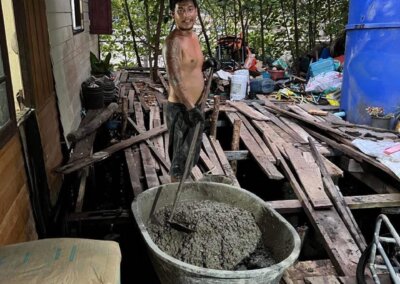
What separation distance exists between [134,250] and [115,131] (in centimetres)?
276

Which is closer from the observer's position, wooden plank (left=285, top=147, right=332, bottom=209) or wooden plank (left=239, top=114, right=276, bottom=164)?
wooden plank (left=285, top=147, right=332, bottom=209)

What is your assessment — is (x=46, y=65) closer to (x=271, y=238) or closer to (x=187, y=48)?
(x=187, y=48)

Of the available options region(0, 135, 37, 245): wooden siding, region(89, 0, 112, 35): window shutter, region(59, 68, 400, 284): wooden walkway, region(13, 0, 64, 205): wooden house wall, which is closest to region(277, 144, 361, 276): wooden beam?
region(59, 68, 400, 284): wooden walkway

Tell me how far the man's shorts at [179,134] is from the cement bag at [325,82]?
16.4 feet

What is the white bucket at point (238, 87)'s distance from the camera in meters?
7.58

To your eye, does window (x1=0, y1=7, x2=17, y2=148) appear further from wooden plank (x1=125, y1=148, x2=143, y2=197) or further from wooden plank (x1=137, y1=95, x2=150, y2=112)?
wooden plank (x1=137, y1=95, x2=150, y2=112)

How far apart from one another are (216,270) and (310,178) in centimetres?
209

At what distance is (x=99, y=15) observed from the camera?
8602 mm

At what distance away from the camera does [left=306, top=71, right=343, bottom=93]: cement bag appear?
25.4 feet

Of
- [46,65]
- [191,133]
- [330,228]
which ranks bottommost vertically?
[330,228]

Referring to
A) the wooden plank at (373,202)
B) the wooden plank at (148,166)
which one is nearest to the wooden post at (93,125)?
the wooden plank at (148,166)

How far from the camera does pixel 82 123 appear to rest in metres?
5.71

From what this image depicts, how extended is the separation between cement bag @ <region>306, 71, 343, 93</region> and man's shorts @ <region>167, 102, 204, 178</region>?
4993 millimetres

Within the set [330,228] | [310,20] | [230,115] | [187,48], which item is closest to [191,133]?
[187,48]
